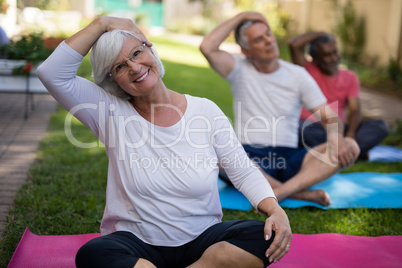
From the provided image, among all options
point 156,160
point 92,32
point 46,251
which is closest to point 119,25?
point 92,32

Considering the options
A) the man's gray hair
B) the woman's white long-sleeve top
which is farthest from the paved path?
the man's gray hair

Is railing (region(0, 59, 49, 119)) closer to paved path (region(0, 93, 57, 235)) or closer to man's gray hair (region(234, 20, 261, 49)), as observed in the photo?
paved path (region(0, 93, 57, 235))

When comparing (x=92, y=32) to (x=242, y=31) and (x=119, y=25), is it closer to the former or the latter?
(x=119, y=25)

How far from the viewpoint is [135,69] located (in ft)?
6.90

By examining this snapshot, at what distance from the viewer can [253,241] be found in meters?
1.99

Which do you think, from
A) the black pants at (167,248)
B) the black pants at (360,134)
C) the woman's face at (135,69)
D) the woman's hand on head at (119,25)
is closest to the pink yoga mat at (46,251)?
the black pants at (167,248)

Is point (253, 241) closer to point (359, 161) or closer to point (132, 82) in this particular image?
point (132, 82)

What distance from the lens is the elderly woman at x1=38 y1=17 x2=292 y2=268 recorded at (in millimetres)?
2035

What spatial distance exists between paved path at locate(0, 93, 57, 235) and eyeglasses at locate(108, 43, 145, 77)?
1.40m

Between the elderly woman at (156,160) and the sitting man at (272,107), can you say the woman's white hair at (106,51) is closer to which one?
the elderly woman at (156,160)

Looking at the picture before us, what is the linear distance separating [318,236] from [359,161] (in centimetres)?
222

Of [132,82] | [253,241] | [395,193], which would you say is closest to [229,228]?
[253,241]

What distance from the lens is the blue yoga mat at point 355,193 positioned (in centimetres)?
362

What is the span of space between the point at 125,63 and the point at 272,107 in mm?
1876
